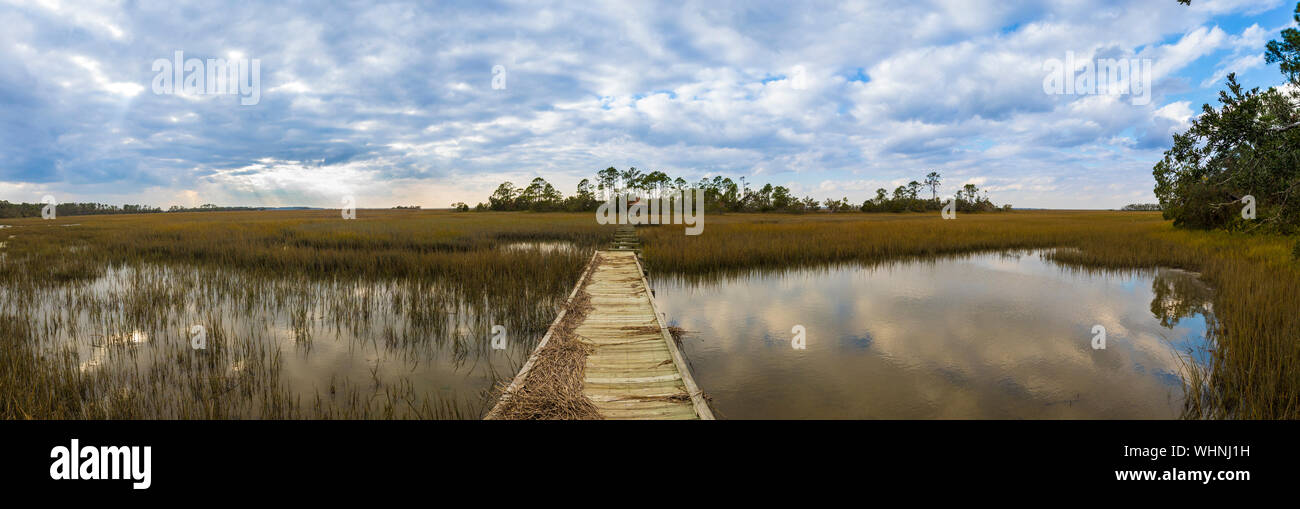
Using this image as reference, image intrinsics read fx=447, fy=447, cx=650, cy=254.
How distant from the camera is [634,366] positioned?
5074 millimetres

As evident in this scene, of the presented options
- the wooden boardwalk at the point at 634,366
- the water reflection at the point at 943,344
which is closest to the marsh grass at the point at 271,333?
the wooden boardwalk at the point at 634,366

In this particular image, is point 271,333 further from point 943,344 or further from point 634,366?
point 943,344

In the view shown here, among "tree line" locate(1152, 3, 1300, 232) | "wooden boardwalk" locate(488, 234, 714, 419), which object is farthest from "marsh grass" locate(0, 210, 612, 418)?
"tree line" locate(1152, 3, 1300, 232)

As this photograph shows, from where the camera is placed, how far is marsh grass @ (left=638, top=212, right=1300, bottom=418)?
4.80 metres

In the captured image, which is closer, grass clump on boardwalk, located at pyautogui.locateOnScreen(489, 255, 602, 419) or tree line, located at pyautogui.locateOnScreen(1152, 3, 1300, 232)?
grass clump on boardwalk, located at pyautogui.locateOnScreen(489, 255, 602, 419)

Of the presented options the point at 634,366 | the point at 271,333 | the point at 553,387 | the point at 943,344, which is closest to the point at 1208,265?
the point at 943,344

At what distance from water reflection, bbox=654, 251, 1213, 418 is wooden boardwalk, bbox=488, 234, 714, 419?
870 millimetres

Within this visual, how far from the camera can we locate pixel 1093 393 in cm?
547

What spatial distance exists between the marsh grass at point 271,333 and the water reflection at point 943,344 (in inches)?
134

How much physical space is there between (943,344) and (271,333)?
11.3m

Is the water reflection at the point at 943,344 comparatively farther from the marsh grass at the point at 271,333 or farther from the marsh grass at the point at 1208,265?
the marsh grass at the point at 271,333

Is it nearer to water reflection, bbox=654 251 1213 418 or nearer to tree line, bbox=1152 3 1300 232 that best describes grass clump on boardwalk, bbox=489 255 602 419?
water reflection, bbox=654 251 1213 418

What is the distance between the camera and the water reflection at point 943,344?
5.30 meters
